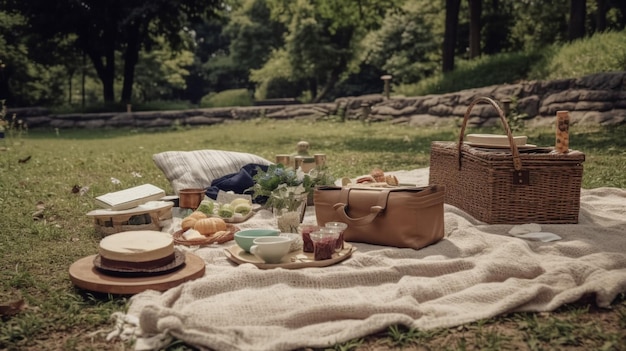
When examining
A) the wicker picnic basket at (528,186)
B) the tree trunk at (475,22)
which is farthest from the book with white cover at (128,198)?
the tree trunk at (475,22)

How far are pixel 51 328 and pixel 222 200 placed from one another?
2.41m

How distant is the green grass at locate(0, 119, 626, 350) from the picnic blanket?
0.09 meters

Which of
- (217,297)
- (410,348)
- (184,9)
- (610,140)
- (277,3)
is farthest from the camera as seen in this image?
(277,3)

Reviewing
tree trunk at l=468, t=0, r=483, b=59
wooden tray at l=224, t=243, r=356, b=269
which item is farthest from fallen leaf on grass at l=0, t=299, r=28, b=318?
tree trunk at l=468, t=0, r=483, b=59

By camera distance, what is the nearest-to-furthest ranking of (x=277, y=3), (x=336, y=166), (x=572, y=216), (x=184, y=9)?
1. (x=572, y=216)
2. (x=336, y=166)
3. (x=184, y=9)
4. (x=277, y=3)

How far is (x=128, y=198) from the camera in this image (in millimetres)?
4152

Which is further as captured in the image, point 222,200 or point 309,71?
point 309,71

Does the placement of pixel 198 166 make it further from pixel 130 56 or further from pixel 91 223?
pixel 130 56

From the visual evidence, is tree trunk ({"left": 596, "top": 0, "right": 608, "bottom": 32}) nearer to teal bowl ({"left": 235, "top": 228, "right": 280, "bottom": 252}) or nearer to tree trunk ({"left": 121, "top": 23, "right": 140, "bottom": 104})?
tree trunk ({"left": 121, "top": 23, "right": 140, "bottom": 104})

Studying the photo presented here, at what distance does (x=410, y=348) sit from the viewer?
91.2 inches

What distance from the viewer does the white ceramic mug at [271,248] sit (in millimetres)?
3154

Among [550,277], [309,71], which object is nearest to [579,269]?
[550,277]

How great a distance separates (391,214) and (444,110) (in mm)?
9746

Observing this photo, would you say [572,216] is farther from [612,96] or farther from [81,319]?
[612,96]
